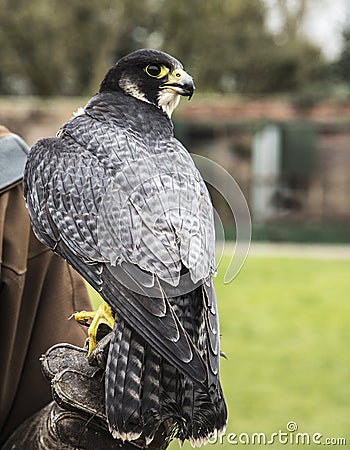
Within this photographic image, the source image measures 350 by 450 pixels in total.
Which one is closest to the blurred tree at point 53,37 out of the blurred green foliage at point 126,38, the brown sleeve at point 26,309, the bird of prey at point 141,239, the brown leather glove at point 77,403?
the blurred green foliage at point 126,38

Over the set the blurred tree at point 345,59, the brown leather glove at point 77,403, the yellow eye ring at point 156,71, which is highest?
the blurred tree at point 345,59

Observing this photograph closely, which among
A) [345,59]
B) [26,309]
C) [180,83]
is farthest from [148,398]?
[345,59]

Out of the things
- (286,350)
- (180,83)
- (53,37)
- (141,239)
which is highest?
(53,37)

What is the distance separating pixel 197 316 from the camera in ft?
5.00

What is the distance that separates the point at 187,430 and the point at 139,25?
79.2ft

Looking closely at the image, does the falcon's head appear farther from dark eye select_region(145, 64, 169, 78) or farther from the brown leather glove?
the brown leather glove

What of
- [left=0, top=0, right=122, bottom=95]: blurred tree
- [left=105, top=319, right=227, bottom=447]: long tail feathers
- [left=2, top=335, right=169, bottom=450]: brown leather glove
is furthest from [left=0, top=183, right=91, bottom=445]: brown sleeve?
[left=0, top=0, right=122, bottom=95]: blurred tree

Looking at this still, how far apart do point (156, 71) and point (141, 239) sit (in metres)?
0.48

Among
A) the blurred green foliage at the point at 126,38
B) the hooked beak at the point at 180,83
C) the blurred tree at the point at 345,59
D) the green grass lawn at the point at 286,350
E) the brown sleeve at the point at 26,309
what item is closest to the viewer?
the hooked beak at the point at 180,83

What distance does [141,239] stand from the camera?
1.56 m

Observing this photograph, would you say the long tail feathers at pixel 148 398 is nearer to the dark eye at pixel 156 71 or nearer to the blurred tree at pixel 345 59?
the dark eye at pixel 156 71

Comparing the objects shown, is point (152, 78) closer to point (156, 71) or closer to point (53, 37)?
point (156, 71)

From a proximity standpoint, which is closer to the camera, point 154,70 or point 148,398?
point 148,398

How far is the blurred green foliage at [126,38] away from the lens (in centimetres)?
2414
